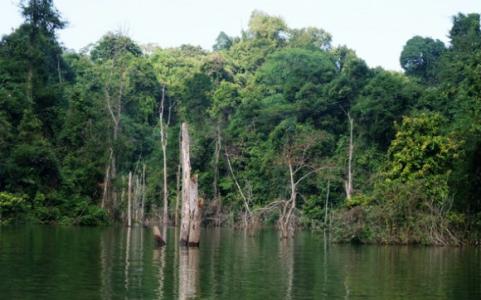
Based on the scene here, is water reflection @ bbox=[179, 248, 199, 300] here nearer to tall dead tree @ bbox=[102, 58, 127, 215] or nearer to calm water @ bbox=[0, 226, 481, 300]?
calm water @ bbox=[0, 226, 481, 300]

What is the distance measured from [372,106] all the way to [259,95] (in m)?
23.9

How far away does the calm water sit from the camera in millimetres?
18891

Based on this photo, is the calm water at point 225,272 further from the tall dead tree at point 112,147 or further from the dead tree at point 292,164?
the tall dead tree at point 112,147

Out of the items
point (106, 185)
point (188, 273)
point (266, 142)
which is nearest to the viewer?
point (188, 273)

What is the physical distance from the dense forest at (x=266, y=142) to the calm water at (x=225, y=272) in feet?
20.0

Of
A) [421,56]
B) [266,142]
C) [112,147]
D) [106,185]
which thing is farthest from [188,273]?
[421,56]

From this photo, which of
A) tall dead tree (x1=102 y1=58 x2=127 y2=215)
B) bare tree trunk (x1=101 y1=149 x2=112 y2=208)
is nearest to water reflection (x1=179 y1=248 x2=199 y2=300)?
bare tree trunk (x1=101 y1=149 x2=112 y2=208)

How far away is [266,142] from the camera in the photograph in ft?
235

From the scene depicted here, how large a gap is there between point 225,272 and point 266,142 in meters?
47.5

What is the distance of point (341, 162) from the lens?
6412 cm

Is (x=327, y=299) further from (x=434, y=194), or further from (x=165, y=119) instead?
(x=165, y=119)

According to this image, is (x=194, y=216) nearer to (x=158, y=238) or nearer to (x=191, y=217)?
(x=191, y=217)

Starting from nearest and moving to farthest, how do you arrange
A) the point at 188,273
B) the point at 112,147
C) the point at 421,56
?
the point at 188,273 → the point at 112,147 → the point at 421,56

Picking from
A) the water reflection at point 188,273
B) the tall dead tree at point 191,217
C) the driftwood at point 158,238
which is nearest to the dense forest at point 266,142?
the tall dead tree at point 191,217
